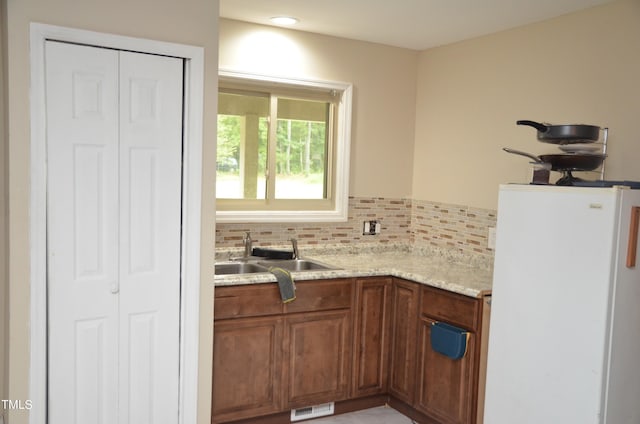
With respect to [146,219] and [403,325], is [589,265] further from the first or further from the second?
[146,219]

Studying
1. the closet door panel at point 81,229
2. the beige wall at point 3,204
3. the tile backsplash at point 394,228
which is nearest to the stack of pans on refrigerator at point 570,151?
the tile backsplash at point 394,228

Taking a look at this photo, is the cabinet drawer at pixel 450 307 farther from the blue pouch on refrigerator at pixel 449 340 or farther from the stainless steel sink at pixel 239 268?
the stainless steel sink at pixel 239 268

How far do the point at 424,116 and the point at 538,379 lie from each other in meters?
2.29

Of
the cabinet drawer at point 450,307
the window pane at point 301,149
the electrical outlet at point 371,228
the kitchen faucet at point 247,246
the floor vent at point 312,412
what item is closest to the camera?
the cabinet drawer at point 450,307

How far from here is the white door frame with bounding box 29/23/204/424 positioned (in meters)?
2.53

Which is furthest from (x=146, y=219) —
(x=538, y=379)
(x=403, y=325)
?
(x=538, y=379)

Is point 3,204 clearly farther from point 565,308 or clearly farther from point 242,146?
point 565,308

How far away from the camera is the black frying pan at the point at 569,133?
290 cm

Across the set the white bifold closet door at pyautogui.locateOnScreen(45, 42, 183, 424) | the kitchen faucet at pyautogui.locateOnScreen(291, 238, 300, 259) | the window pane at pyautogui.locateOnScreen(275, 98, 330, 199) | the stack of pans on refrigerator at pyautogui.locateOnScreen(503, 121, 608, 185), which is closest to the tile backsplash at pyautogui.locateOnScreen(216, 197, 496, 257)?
the kitchen faucet at pyautogui.locateOnScreen(291, 238, 300, 259)

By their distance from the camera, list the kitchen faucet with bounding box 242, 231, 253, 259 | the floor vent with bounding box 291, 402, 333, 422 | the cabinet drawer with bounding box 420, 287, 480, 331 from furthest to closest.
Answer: the kitchen faucet with bounding box 242, 231, 253, 259, the floor vent with bounding box 291, 402, 333, 422, the cabinet drawer with bounding box 420, 287, 480, 331

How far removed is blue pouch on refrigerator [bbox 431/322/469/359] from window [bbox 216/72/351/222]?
121 centimetres

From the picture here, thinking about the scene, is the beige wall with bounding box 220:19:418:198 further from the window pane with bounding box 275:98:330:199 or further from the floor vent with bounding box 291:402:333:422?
the floor vent with bounding box 291:402:333:422

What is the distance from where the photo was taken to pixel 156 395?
116 inches

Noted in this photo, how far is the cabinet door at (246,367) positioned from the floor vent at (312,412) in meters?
0.19
